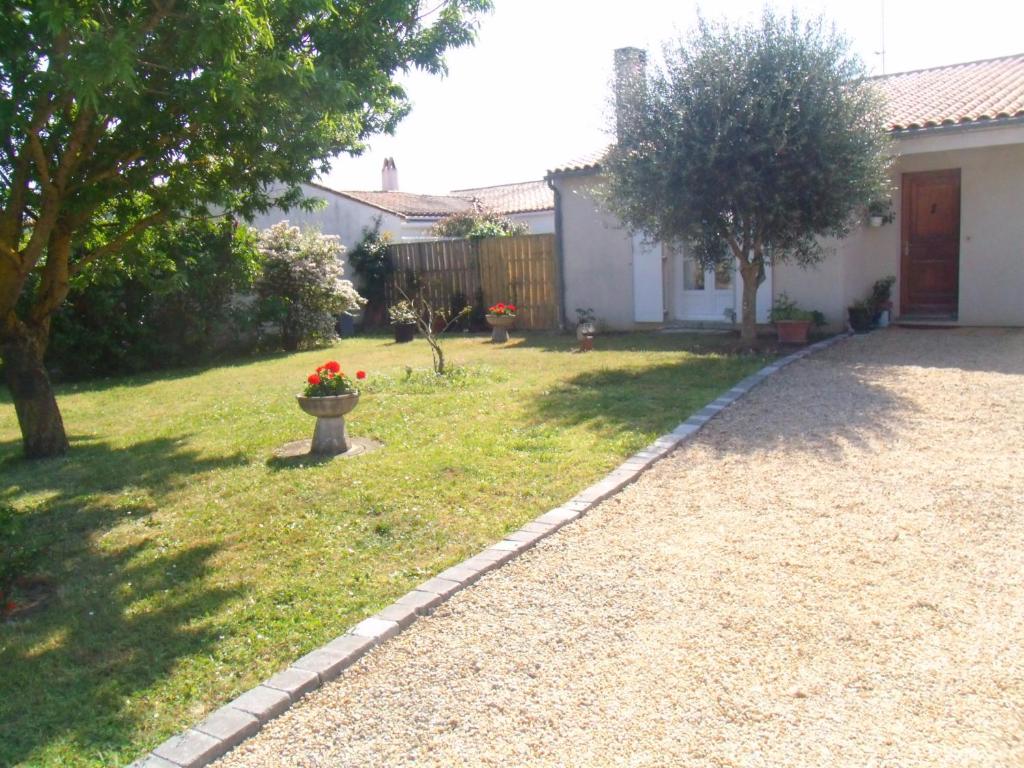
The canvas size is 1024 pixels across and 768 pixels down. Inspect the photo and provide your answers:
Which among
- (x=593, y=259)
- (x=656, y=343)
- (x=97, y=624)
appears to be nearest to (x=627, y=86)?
(x=656, y=343)

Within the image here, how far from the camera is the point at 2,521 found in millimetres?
4707

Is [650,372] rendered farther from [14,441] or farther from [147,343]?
[147,343]

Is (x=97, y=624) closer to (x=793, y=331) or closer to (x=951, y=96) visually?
(x=793, y=331)

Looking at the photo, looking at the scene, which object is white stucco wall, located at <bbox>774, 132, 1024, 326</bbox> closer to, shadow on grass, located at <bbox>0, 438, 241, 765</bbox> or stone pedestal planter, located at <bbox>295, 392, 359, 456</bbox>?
stone pedestal planter, located at <bbox>295, 392, 359, 456</bbox>

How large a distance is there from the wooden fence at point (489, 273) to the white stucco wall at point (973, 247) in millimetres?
4901

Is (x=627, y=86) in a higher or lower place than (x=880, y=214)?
higher

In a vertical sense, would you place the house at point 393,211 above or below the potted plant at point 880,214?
above

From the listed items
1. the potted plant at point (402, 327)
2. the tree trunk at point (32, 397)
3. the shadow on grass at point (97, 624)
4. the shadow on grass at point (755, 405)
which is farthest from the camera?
the potted plant at point (402, 327)

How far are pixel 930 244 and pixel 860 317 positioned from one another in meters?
1.85

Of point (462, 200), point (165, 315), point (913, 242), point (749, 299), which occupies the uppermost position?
point (462, 200)

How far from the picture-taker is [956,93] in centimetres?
1330

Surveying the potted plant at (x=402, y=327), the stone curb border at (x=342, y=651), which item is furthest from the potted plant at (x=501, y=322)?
the stone curb border at (x=342, y=651)

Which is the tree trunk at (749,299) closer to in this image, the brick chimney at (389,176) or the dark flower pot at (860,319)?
the dark flower pot at (860,319)

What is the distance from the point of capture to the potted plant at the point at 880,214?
1209 centimetres
